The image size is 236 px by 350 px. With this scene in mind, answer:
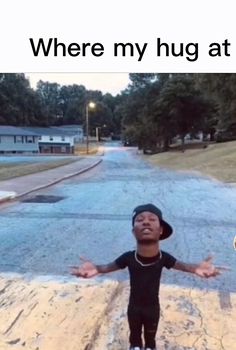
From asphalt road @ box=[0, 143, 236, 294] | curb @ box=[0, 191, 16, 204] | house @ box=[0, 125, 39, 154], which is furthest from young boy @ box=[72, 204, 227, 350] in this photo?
house @ box=[0, 125, 39, 154]

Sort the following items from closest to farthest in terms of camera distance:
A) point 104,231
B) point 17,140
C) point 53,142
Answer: point 104,231 < point 17,140 < point 53,142

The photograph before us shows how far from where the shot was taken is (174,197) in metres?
11.5

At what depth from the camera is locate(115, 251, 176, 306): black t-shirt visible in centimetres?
244

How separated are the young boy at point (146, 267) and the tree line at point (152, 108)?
9.15 ft

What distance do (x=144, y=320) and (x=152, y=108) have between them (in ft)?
151

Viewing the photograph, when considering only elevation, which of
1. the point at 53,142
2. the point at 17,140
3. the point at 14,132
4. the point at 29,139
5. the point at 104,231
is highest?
the point at 14,132

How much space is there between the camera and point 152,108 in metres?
47.8

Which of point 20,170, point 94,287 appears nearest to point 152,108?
point 20,170

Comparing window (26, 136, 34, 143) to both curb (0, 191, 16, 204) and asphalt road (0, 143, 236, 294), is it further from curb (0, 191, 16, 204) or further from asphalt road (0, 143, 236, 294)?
curb (0, 191, 16, 204)

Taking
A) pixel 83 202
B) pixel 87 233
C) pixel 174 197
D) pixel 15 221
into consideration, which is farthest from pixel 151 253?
pixel 174 197

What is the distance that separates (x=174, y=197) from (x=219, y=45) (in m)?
9.16

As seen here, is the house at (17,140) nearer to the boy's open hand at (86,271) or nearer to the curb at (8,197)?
the curb at (8,197)

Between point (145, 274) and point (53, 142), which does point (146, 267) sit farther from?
point (53, 142)

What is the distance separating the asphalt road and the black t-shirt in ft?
6.36
